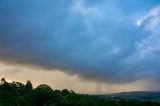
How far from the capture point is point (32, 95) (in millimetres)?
126688

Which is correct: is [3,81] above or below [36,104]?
above

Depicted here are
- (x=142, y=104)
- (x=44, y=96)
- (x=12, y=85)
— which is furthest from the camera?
(x=142, y=104)

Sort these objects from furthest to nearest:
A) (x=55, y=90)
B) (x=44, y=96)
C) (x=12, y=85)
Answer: (x=12, y=85) < (x=55, y=90) < (x=44, y=96)

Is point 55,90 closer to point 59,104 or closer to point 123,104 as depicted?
point 59,104

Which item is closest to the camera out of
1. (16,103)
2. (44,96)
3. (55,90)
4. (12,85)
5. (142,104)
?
(16,103)

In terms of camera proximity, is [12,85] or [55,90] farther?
[12,85]

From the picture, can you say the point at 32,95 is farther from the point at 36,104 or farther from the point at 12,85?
the point at 12,85

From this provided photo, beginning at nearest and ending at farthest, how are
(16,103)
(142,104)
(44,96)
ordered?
(16,103)
(44,96)
(142,104)

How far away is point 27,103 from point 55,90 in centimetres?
2130

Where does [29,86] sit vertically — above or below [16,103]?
above

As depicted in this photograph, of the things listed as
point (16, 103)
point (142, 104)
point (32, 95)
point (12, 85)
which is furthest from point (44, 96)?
point (142, 104)

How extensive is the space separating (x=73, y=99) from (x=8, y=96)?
2265 cm

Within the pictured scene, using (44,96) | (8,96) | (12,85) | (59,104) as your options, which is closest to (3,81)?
(12,85)

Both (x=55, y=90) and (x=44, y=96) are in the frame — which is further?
(x=55, y=90)
